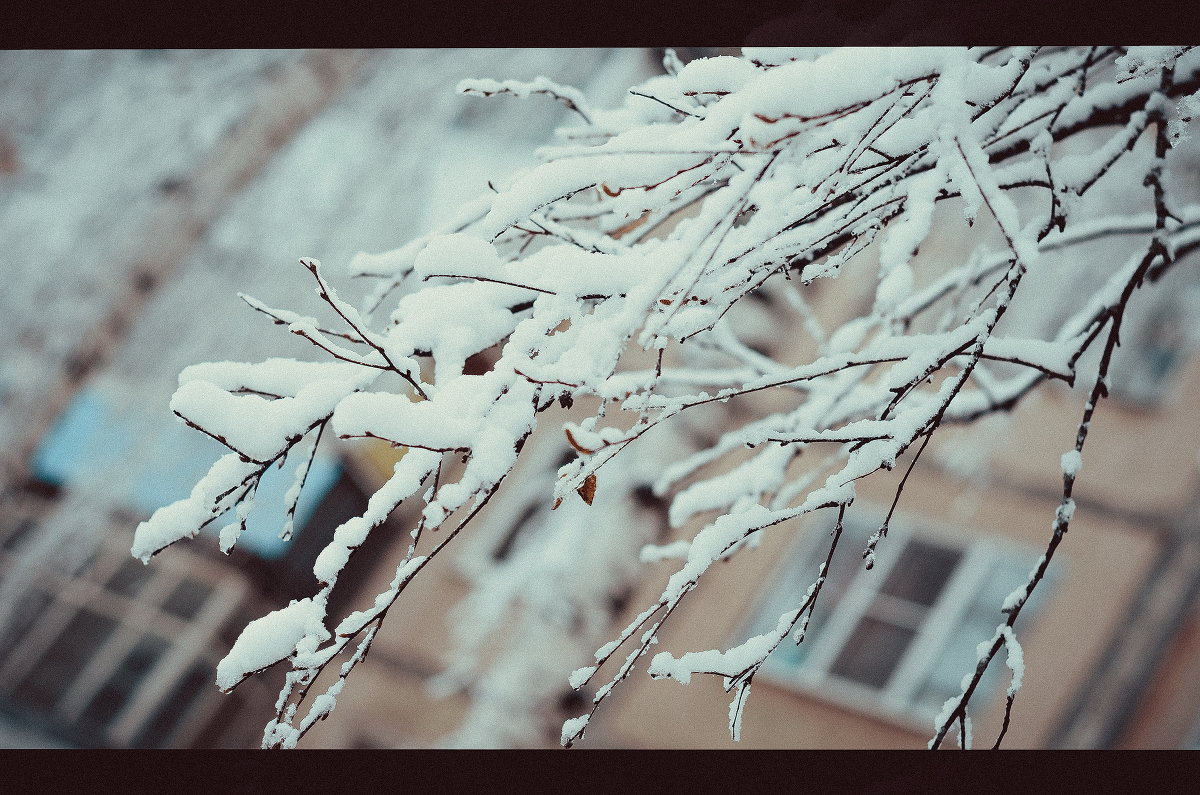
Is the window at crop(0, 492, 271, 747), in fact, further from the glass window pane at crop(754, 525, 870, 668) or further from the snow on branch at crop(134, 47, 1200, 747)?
the snow on branch at crop(134, 47, 1200, 747)

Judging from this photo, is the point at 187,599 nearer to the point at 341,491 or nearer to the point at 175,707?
the point at 175,707

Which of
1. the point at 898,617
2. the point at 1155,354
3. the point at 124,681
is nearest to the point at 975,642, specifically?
the point at 898,617

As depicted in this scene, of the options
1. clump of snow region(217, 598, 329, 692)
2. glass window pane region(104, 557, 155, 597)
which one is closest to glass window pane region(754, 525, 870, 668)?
clump of snow region(217, 598, 329, 692)

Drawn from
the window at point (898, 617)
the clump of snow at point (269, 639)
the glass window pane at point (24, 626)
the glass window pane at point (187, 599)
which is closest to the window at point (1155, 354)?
the window at point (898, 617)

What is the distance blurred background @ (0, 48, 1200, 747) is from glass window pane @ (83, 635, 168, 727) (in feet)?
0.05

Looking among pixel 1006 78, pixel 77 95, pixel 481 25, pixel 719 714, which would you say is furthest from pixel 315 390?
pixel 719 714

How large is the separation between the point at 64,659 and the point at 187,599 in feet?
3.31

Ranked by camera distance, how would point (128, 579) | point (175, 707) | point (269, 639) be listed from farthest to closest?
1. point (128, 579)
2. point (175, 707)
3. point (269, 639)

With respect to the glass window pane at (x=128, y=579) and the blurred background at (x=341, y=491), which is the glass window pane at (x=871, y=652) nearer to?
the blurred background at (x=341, y=491)

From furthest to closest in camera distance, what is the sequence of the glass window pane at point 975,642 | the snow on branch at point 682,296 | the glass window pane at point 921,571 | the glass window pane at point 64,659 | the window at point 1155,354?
1. the glass window pane at point 64,659
2. the glass window pane at point 921,571
3. the glass window pane at point 975,642
4. the window at point 1155,354
5. the snow on branch at point 682,296

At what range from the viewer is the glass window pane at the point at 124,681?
500 cm

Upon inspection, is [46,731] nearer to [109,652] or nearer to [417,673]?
[109,652]

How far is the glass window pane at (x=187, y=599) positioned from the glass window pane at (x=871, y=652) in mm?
4435

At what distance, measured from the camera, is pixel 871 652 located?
445 centimetres
